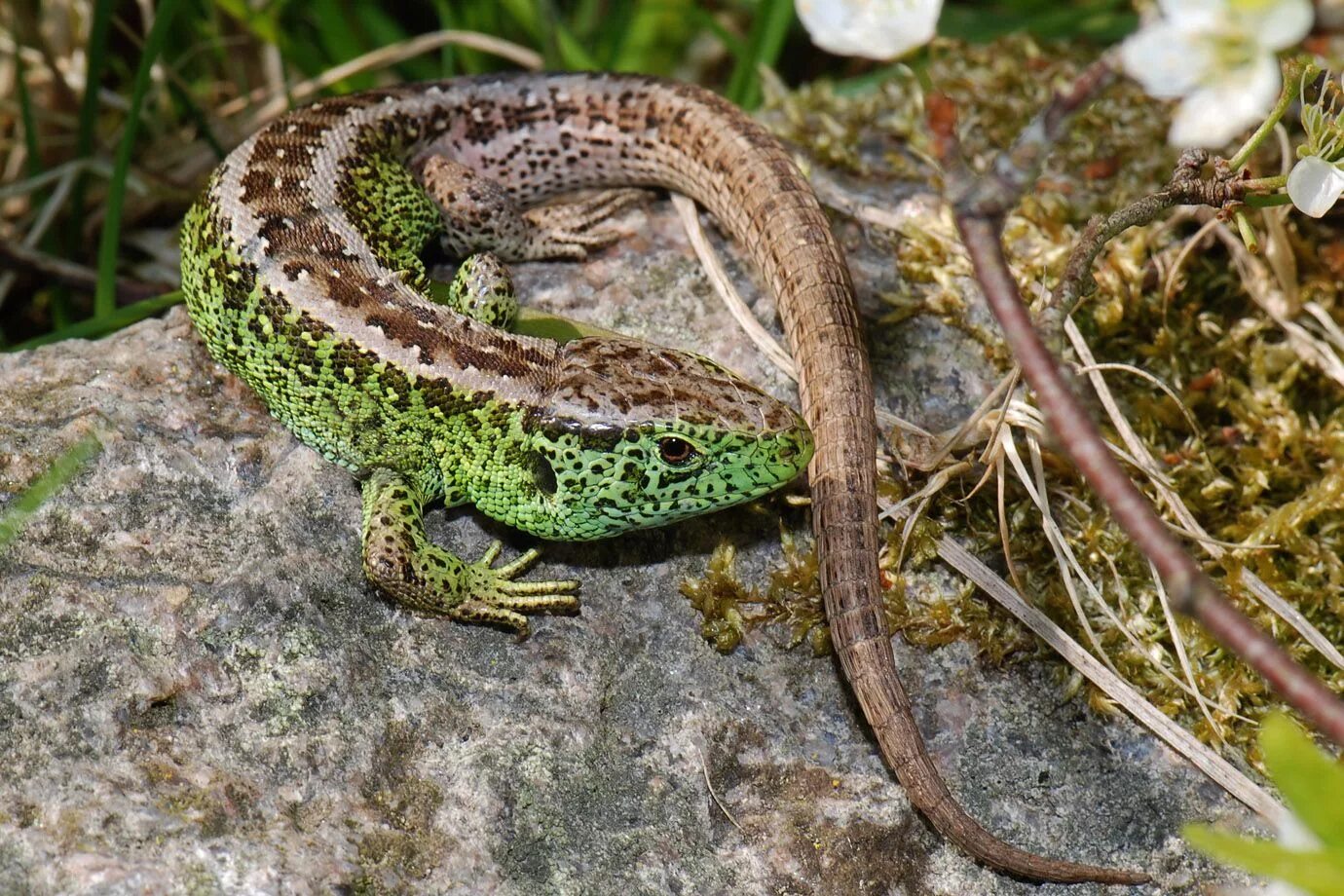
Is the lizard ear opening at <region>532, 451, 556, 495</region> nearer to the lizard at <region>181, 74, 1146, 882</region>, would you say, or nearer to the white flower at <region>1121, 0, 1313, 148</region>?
the lizard at <region>181, 74, 1146, 882</region>

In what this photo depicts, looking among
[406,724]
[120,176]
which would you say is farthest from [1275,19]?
[120,176]

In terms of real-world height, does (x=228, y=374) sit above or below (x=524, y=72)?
below

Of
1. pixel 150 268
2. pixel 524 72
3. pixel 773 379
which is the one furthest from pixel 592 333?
pixel 150 268

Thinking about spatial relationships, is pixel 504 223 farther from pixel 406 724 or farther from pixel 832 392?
pixel 406 724

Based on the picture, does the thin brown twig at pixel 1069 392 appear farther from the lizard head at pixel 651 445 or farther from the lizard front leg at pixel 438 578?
the lizard front leg at pixel 438 578

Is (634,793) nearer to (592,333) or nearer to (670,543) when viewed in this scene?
(670,543)
